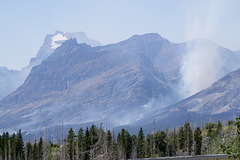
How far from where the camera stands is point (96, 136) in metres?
168

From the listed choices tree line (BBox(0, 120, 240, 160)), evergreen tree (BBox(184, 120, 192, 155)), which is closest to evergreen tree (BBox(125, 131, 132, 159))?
tree line (BBox(0, 120, 240, 160))

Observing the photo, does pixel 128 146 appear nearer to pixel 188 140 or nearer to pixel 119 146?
pixel 119 146

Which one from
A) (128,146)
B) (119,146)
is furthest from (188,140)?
(119,146)

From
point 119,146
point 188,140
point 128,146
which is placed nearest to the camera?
point 188,140

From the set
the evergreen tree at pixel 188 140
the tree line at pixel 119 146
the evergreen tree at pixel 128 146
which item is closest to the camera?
the tree line at pixel 119 146

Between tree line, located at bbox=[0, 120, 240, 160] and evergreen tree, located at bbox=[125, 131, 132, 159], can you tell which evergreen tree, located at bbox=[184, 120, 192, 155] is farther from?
evergreen tree, located at bbox=[125, 131, 132, 159]

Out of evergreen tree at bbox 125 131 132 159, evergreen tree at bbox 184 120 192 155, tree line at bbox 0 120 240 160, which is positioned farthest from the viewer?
evergreen tree at bbox 125 131 132 159

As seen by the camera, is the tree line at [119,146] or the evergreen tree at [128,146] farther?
the evergreen tree at [128,146]

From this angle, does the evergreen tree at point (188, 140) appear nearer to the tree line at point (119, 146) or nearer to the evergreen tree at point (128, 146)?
the tree line at point (119, 146)

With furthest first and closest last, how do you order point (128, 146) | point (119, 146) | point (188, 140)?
point (128, 146)
point (119, 146)
point (188, 140)

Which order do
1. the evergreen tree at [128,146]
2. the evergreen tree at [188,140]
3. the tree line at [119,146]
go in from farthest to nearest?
the evergreen tree at [128,146]
the evergreen tree at [188,140]
the tree line at [119,146]

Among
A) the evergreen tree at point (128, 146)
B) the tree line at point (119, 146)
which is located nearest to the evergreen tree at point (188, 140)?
the tree line at point (119, 146)

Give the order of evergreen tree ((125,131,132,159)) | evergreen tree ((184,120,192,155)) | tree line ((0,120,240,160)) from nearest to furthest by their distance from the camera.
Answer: tree line ((0,120,240,160)) → evergreen tree ((184,120,192,155)) → evergreen tree ((125,131,132,159))

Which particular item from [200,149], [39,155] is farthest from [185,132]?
[39,155]
